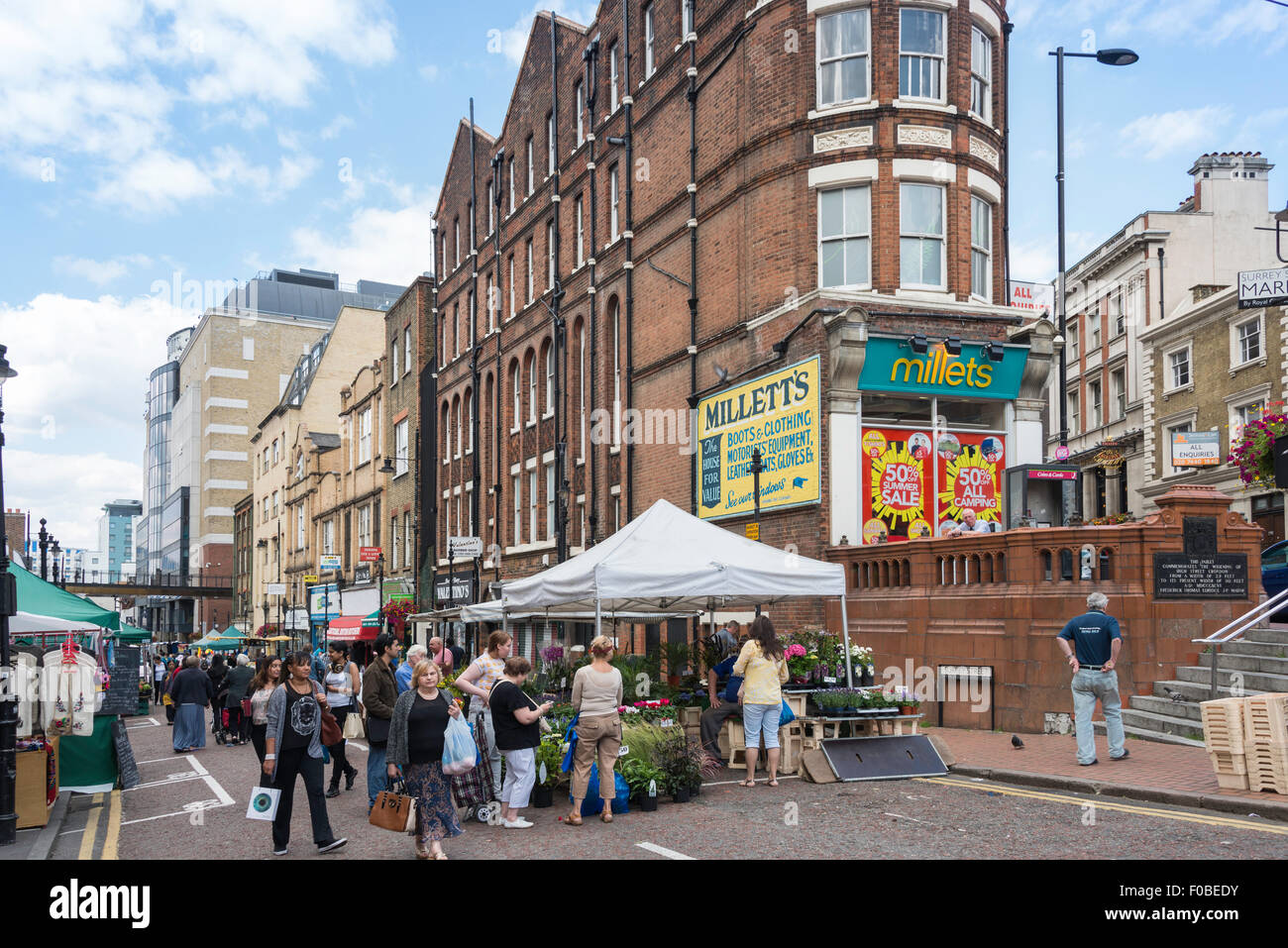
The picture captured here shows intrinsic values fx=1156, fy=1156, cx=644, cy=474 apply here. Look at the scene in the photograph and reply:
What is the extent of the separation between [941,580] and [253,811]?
11.9 m

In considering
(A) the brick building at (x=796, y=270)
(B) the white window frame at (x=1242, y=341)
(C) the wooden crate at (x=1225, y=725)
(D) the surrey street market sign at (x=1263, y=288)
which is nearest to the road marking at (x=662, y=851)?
(C) the wooden crate at (x=1225, y=725)

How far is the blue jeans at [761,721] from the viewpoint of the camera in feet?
41.4

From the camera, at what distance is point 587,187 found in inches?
→ 1300

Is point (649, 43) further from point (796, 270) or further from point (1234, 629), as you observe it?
point (1234, 629)

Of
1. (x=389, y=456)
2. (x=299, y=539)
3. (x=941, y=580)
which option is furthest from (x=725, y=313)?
(x=299, y=539)

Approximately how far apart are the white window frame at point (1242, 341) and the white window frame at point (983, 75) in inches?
648

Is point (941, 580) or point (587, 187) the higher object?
point (587, 187)

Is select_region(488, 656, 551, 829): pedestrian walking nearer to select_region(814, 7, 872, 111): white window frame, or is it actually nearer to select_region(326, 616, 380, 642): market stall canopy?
select_region(814, 7, 872, 111): white window frame

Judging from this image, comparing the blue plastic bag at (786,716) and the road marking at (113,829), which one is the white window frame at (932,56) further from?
the road marking at (113,829)

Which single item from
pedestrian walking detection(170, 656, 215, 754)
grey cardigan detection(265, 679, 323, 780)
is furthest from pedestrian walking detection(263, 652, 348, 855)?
pedestrian walking detection(170, 656, 215, 754)

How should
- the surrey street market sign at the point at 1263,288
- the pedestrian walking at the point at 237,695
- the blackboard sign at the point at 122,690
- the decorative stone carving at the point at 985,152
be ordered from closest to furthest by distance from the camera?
the surrey street market sign at the point at 1263,288, the pedestrian walking at the point at 237,695, the blackboard sign at the point at 122,690, the decorative stone carving at the point at 985,152

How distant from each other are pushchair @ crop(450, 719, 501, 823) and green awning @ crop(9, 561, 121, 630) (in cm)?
845

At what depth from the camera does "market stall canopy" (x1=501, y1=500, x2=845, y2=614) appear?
13.5m
